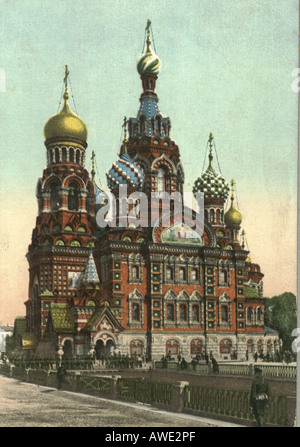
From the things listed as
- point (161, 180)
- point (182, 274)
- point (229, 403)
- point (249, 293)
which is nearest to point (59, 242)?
point (182, 274)

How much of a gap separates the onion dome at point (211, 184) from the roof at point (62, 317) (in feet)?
49.2

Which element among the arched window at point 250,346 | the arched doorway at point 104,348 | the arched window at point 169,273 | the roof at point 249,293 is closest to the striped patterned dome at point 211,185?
the arched window at point 169,273

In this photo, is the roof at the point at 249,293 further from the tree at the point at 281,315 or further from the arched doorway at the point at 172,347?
the arched doorway at the point at 172,347

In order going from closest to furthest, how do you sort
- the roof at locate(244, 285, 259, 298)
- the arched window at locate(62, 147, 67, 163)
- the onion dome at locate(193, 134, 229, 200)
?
the arched window at locate(62, 147, 67, 163), the onion dome at locate(193, 134, 229, 200), the roof at locate(244, 285, 259, 298)

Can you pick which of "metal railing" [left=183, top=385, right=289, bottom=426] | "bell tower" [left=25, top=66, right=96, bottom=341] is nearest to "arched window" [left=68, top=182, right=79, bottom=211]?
"bell tower" [left=25, top=66, right=96, bottom=341]

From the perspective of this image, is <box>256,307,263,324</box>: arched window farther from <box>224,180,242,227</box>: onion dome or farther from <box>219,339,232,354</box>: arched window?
<box>224,180,242,227</box>: onion dome

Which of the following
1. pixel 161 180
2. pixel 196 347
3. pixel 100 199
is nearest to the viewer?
pixel 196 347

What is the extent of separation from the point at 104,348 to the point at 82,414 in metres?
23.2

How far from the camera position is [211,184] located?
47781mm

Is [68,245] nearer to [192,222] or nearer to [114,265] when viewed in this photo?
[114,265]

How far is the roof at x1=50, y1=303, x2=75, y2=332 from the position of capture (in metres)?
38.2

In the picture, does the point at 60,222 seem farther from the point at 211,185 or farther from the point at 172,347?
the point at 211,185

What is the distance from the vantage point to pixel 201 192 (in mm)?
48125

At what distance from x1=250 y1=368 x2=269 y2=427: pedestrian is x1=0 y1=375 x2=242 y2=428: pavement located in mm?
1091
